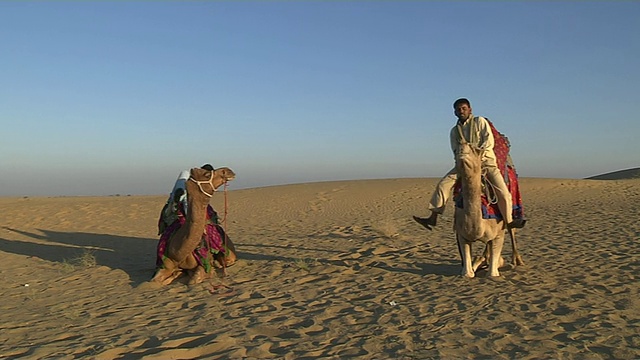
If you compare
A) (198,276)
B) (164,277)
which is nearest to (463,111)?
(198,276)

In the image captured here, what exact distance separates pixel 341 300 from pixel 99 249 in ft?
27.7

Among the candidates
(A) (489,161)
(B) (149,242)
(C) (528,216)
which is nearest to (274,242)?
(B) (149,242)

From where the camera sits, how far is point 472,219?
7.71 meters

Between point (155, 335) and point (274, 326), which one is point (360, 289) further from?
point (155, 335)

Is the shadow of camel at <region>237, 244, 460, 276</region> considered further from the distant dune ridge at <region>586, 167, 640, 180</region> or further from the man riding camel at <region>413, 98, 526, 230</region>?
the distant dune ridge at <region>586, 167, 640, 180</region>

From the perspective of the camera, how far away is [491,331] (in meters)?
5.75

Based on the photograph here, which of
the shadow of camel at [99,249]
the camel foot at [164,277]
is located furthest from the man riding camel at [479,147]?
the shadow of camel at [99,249]

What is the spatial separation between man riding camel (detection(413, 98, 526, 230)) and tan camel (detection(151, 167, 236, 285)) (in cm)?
323

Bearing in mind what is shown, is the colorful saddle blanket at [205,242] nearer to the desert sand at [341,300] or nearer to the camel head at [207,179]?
the desert sand at [341,300]

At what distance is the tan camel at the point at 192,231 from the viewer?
8.25 metres

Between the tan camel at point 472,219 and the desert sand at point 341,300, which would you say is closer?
the desert sand at point 341,300

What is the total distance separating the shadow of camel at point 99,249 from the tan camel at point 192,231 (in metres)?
0.67

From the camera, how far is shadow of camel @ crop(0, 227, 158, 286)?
36.0ft

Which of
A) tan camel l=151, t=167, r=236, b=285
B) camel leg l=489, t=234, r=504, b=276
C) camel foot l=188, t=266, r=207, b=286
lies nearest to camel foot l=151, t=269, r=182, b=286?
tan camel l=151, t=167, r=236, b=285
